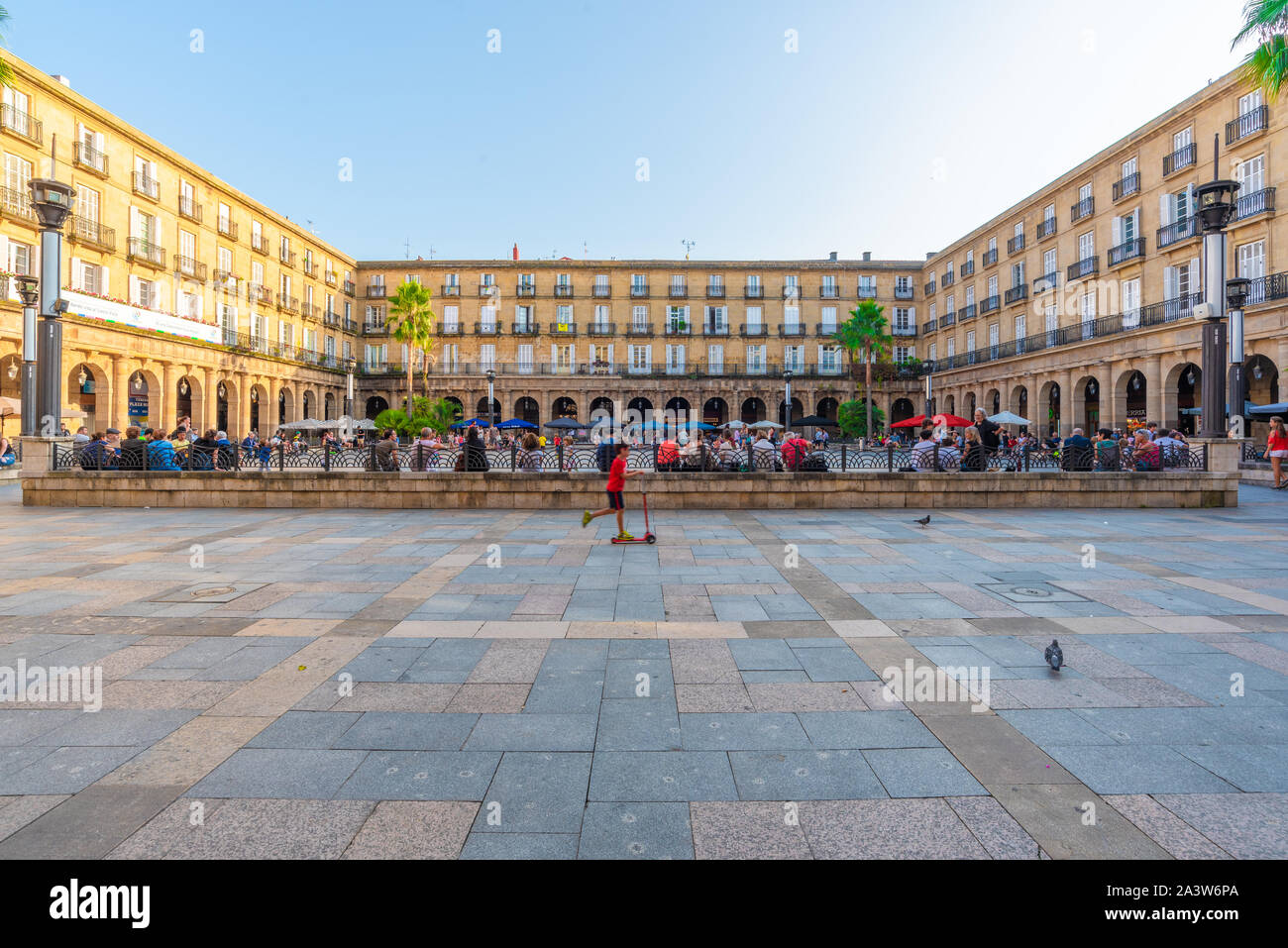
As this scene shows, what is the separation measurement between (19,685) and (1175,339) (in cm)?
3526

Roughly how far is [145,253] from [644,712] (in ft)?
126

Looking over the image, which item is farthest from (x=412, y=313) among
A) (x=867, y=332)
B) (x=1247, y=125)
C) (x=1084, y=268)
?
(x=1247, y=125)

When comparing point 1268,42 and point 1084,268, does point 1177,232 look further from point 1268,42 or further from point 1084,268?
point 1268,42

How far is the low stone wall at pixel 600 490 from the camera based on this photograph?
1384 centimetres

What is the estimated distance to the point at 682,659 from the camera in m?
4.67

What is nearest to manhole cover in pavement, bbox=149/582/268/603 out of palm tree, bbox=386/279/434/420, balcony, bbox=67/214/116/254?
balcony, bbox=67/214/116/254

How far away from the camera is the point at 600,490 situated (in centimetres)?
1393

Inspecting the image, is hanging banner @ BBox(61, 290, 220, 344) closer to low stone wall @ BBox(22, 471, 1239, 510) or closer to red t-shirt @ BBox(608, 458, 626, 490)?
low stone wall @ BBox(22, 471, 1239, 510)

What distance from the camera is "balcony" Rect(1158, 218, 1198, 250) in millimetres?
26562

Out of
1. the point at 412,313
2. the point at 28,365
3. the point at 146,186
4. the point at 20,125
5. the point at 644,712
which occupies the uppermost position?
the point at 146,186

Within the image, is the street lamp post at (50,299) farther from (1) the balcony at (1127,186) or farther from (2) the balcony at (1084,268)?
(2) the balcony at (1084,268)

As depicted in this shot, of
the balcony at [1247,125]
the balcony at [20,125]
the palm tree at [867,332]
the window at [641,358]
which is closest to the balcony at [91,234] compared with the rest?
the balcony at [20,125]
